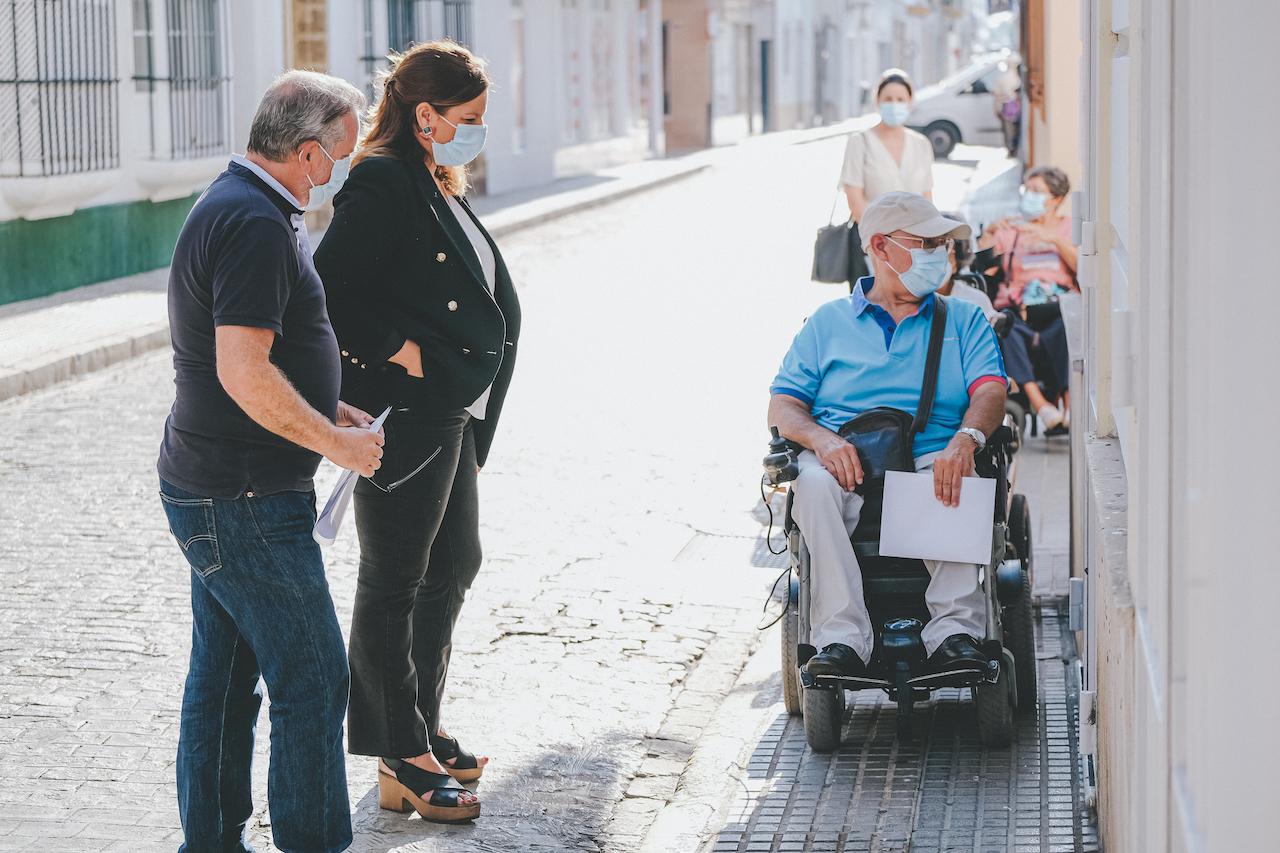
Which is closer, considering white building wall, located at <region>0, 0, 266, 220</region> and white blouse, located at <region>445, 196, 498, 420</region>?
white blouse, located at <region>445, 196, 498, 420</region>

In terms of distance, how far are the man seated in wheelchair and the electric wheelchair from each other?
39 millimetres

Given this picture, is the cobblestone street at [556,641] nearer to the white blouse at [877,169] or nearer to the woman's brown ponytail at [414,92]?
the white blouse at [877,169]

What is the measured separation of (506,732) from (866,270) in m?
3.97

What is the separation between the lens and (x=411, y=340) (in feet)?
14.5

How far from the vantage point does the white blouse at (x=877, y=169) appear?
30.1 ft

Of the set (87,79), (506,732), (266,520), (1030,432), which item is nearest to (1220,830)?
(266,520)

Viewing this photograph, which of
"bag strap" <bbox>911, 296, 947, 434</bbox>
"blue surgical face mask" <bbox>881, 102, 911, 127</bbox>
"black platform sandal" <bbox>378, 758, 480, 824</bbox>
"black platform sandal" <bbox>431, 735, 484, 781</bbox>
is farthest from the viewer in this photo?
"blue surgical face mask" <bbox>881, 102, 911, 127</bbox>

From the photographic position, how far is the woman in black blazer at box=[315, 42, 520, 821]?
4387mm

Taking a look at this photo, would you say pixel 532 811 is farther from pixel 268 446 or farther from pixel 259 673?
pixel 268 446

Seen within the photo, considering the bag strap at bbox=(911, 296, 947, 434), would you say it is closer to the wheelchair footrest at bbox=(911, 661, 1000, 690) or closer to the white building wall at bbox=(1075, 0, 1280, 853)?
the wheelchair footrest at bbox=(911, 661, 1000, 690)

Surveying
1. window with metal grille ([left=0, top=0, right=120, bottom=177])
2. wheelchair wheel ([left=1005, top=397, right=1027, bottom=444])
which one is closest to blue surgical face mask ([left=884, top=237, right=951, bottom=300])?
wheelchair wheel ([left=1005, top=397, right=1027, bottom=444])

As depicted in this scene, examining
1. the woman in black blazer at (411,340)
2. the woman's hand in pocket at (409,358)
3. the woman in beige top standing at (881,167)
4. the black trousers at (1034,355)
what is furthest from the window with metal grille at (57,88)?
the woman's hand in pocket at (409,358)

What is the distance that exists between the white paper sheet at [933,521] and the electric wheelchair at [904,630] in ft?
0.23

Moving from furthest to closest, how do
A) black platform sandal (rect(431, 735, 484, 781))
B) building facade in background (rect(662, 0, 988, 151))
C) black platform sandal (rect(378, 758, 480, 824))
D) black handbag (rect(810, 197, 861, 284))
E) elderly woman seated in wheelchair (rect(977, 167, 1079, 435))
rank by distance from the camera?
building facade in background (rect(662, 0, 988, 151)) < elderly woman seated in wheelchair (rect(977, 167, 1079, 435)) < black handbag (rect(810, 197, 861, 284)) < black platform sandal (rect(431, 735, 484, 781)) < black platform sandal (rect(378, 758, 480, 824))
